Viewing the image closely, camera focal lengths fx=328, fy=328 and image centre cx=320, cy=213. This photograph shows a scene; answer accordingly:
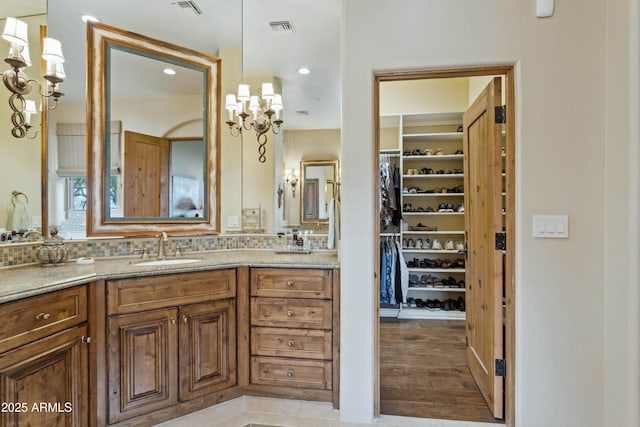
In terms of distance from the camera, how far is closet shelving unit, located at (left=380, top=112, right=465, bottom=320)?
396 centimetres

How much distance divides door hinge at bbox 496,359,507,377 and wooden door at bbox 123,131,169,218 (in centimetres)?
250

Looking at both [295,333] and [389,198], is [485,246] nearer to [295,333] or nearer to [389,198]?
[295,333]

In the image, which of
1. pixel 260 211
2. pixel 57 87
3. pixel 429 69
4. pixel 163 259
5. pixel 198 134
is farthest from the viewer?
pixel 260 211

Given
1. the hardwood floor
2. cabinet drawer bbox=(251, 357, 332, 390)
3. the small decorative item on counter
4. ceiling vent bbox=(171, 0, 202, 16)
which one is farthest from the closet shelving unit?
the small decorative item on counter

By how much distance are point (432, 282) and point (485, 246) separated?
197 cm

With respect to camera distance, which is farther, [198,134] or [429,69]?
[198,134]

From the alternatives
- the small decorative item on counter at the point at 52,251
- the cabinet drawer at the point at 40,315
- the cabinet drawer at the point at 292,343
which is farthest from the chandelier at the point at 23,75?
the cabinet drawer at the point at 292,343

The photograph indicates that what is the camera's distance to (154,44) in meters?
2.51

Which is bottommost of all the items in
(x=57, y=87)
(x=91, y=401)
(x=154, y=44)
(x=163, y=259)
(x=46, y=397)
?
(x=91, y=401)

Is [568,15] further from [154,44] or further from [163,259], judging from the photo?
[163,259]

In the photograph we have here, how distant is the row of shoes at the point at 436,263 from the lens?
156 inches

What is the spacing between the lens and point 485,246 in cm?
217

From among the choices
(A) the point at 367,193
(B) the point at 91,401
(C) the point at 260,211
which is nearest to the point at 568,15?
(A) the point at 367,193

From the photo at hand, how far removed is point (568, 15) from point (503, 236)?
4.13 feet
